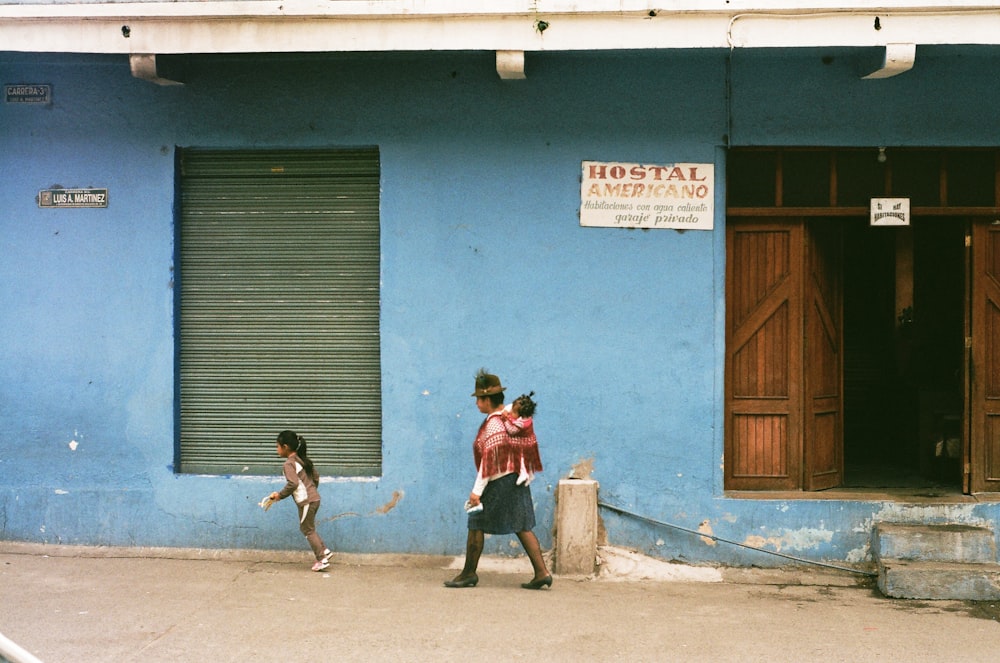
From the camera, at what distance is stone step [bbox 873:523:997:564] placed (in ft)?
22.5

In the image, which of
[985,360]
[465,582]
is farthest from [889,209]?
[465,582]

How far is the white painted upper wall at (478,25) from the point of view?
6.55m

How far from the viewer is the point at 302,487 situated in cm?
696

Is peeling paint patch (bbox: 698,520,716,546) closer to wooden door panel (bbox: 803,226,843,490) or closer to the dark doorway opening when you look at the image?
wooden door panel (bbox: 803,226,843,490)

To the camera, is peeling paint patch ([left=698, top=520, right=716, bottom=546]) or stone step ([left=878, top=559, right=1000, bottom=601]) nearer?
stone step ([left=878, top=559, right=1000, bottom=601])

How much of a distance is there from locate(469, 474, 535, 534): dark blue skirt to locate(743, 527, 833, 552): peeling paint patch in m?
1.86

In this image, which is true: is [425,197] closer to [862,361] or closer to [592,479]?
[592,479]

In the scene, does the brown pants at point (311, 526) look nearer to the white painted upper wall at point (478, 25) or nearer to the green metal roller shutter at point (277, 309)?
the green metal roller shutter at point (277, 309)

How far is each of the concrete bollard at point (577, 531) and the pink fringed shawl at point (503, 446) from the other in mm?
589

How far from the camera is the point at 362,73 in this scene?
739 cm

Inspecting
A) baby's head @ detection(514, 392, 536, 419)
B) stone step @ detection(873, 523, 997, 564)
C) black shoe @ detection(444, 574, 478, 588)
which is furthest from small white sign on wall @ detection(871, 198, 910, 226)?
black shoe @ detection(444, 574, 478, 588)

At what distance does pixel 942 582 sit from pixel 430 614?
3.53 meters

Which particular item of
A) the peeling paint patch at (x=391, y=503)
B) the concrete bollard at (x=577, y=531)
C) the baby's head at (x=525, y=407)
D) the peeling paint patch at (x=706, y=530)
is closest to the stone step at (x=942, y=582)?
the peeling paint patch at (x=706, y=530)

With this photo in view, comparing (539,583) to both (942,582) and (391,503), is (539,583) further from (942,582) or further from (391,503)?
(942,582)
